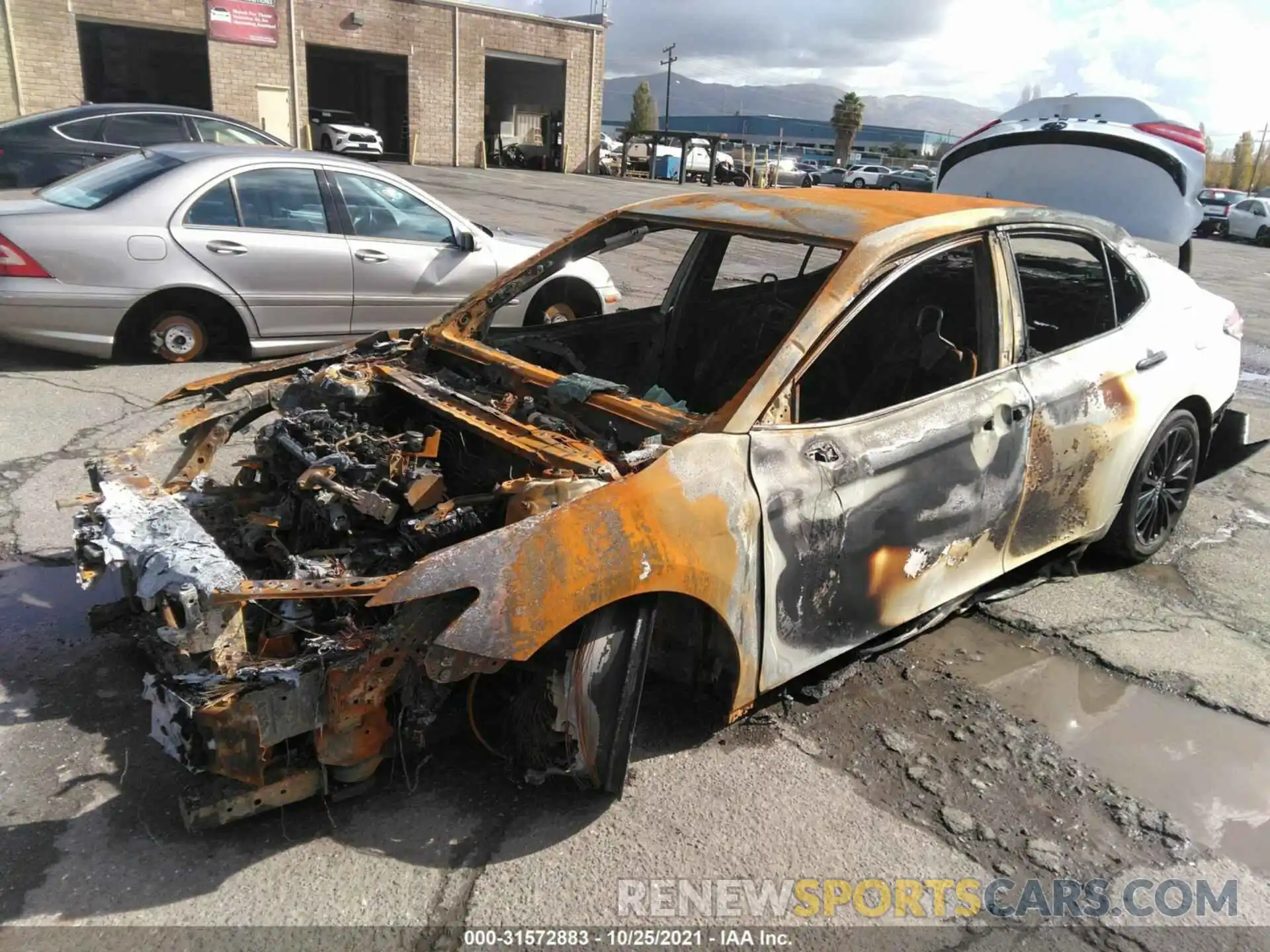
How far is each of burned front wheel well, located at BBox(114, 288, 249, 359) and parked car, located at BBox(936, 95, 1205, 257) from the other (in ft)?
16.8

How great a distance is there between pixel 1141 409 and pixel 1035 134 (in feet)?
9.95

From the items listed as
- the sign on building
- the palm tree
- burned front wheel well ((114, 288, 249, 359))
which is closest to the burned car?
burned front wheel well ((114, 288, 249, 359))

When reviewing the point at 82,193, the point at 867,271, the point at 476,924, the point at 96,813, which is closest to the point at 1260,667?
the point at 867,271

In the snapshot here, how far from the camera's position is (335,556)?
301 cm

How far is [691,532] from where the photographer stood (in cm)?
255

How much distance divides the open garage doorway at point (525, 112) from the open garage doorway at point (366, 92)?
135 inches

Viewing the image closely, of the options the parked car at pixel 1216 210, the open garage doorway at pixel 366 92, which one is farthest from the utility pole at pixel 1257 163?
the open garage doorway at pixel 366 92

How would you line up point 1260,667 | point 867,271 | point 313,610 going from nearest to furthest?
point 313,610 < point 867,271 < point 1260,667

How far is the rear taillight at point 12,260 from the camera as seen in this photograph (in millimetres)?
5727

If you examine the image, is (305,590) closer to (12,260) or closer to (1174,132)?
(12,260)

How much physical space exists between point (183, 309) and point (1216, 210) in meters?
33.6

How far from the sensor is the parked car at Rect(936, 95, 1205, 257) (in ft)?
19.4

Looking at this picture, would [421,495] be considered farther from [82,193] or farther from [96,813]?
[82,193]

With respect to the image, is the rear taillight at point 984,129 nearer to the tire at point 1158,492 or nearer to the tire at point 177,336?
the tire at point 1158,492
